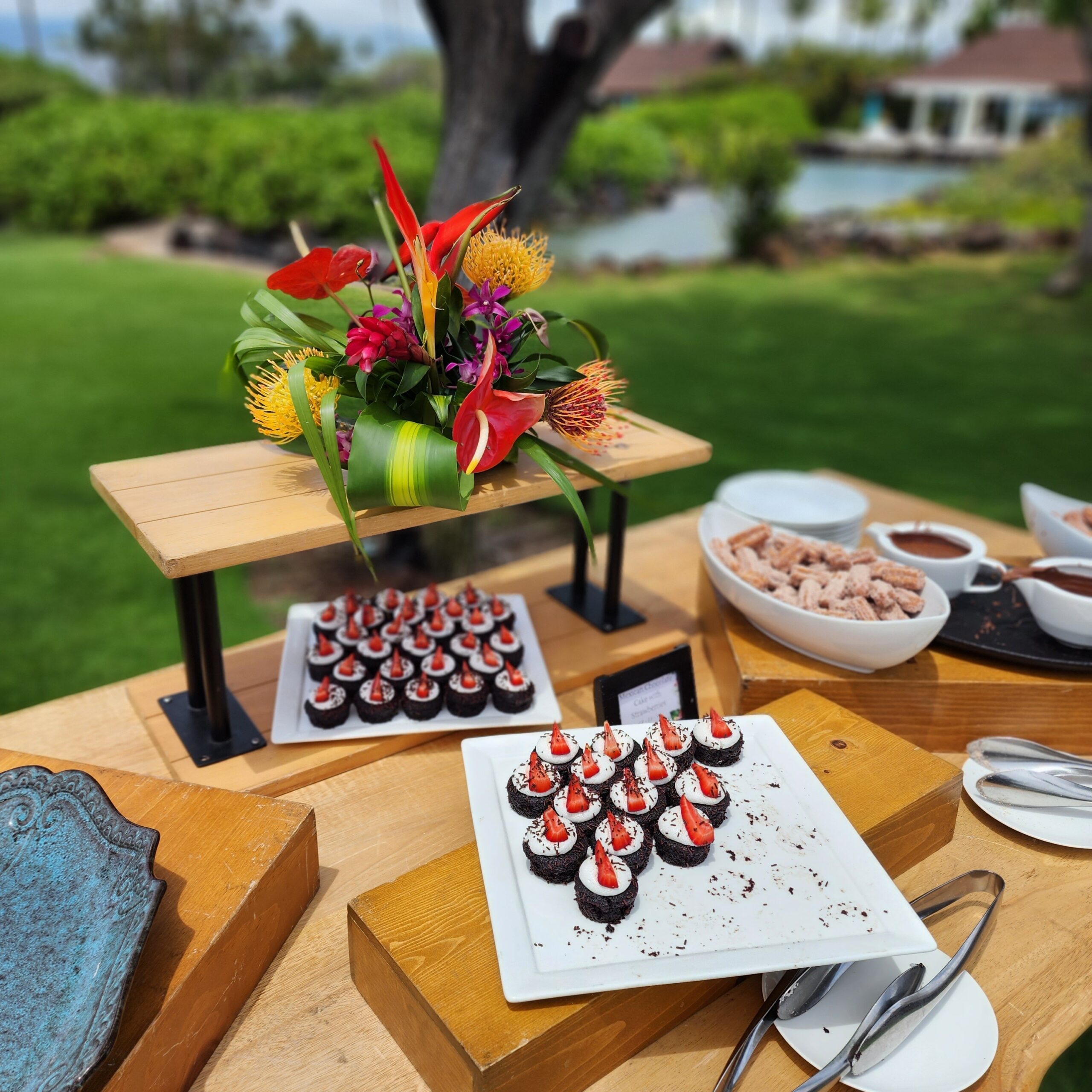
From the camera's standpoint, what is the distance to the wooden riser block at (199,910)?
84 cm

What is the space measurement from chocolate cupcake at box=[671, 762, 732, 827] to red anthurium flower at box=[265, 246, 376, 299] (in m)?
0.78

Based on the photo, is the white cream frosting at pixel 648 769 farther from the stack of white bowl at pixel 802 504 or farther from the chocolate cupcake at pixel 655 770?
the stack of white bowl at pixel 802 504

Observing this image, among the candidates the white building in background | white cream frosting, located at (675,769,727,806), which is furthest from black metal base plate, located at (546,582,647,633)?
the white building in background

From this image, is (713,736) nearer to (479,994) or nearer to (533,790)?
(533,790)

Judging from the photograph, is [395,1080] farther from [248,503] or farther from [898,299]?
[898,299]

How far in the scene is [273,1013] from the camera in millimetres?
973

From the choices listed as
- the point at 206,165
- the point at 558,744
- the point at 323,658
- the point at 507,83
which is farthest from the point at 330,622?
the point at 206,165

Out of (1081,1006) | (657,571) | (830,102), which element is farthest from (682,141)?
(830,102)

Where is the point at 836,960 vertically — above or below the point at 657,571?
above

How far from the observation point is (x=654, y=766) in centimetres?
111

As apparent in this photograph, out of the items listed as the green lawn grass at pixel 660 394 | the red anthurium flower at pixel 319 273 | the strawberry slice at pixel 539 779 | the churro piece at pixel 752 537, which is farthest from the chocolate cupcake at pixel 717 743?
the green lawn grass at pixel 660 394

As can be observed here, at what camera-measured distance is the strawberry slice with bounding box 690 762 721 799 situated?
1.06 m

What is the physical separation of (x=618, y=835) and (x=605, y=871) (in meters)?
0.06

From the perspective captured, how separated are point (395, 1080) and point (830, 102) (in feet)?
127
